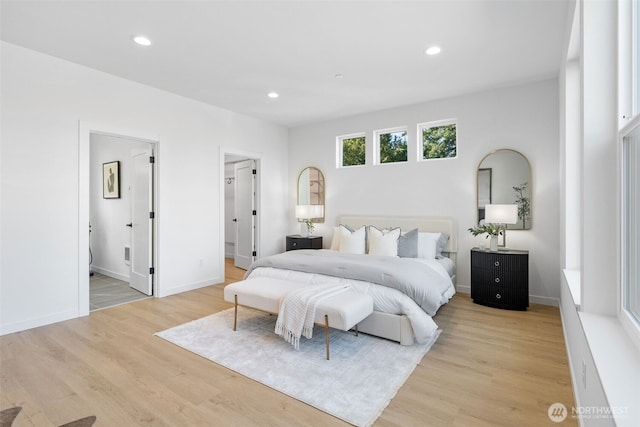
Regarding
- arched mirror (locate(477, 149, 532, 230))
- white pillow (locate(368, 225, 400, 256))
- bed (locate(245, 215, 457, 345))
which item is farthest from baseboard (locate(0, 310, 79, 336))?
arched mirror (locate(477, 149, 532, 230))

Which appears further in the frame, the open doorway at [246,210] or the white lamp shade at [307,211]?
the open doorway at [246,210]

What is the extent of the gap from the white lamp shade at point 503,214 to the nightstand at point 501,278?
1.24ft

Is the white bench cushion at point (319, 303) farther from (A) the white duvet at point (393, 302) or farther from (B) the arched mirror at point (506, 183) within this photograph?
(B) the arched mirror at point (506, 183)

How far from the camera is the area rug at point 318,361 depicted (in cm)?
204

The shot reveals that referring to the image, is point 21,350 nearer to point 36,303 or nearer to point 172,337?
point 36,303

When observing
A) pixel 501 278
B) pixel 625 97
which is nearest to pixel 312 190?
pixel 501 278

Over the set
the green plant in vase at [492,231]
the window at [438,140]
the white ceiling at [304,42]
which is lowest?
the green plant in vase at [492,231]

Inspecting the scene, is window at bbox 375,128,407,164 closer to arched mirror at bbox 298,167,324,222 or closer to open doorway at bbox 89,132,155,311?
arched mirror at bbox 298,167,324,222

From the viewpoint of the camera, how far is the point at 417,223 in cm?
489

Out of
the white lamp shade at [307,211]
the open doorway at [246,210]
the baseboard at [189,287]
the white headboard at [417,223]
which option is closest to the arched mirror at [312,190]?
Answer: the white lamp shade at [307,211]

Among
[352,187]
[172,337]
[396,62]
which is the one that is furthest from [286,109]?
[172,337]

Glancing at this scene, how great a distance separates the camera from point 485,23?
9.16ft

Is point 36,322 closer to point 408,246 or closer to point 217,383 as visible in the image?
point 217,383

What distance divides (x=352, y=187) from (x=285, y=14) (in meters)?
3.29
